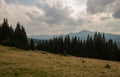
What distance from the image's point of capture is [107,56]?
113 meters

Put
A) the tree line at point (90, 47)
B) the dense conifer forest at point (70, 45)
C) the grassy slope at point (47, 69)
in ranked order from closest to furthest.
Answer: the grassy slope at point (47, 69) → the dense conifer forest at point (70, 45) → the tree line at point (90, 47)

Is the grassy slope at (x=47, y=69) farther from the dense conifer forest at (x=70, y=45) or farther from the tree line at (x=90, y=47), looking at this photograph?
the tree line at (x=90, y=47)

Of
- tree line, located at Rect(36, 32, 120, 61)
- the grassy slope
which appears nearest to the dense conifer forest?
tree line, located at Rect(36, 32, 120, 61)

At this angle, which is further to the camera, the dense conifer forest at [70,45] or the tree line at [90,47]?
the tree line at [90,47]

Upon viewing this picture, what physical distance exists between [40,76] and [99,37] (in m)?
104

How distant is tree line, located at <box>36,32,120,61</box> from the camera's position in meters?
113

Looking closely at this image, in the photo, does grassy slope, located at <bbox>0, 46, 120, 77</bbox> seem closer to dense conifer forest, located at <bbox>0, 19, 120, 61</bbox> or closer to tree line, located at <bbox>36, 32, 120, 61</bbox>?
dense conifer forest, located at <bbox>0, 19, 120, 61</bbox>

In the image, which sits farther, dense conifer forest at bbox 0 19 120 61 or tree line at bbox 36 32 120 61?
tree line at bbox 36 32 120 61

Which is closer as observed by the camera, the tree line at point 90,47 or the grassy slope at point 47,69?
the grassy slope at point 47,69

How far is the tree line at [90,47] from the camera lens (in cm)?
11313

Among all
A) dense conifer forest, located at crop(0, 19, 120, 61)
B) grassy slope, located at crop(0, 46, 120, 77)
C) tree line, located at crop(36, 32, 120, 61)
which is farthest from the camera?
tree line, located at crop(36, 32, 120, 61)

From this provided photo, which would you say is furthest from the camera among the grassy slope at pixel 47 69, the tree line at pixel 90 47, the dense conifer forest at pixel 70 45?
the tree line at pixel 90 47

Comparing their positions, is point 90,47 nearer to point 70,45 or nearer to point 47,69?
point 70,45

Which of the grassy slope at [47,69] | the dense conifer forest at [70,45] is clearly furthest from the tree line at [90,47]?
the grassy slope at [47,69]
